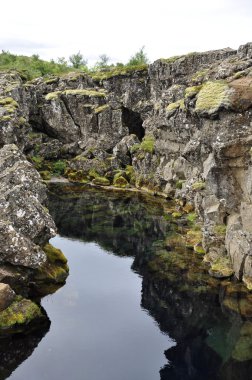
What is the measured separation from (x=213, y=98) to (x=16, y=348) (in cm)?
2612

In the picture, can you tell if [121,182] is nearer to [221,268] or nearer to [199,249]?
[199,249]

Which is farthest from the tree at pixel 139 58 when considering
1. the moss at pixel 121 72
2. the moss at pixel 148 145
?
the moss at pixel 148 145

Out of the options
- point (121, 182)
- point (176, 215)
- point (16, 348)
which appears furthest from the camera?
point (121, 182)

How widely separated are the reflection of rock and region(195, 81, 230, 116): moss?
22814mm

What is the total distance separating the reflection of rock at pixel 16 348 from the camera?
80.5ft

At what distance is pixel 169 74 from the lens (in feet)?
293

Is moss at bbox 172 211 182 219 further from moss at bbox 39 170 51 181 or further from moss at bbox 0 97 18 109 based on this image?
moss at bbox 0 97 18 109

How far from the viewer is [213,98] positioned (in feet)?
122

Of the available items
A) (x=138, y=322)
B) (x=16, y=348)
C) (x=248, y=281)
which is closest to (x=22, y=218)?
(x=16, y=348)

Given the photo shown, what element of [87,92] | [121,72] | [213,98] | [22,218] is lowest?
[22,218]

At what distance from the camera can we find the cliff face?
3588cm

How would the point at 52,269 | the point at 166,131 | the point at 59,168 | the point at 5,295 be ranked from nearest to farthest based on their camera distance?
the point at 5,295, the point at 52,269, the point at 166,131, the point at 59,168

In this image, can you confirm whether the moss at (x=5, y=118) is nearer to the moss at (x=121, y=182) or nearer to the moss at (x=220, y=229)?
the moss at (x=121, y=182)

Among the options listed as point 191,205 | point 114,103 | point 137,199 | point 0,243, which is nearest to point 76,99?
point 114,103
